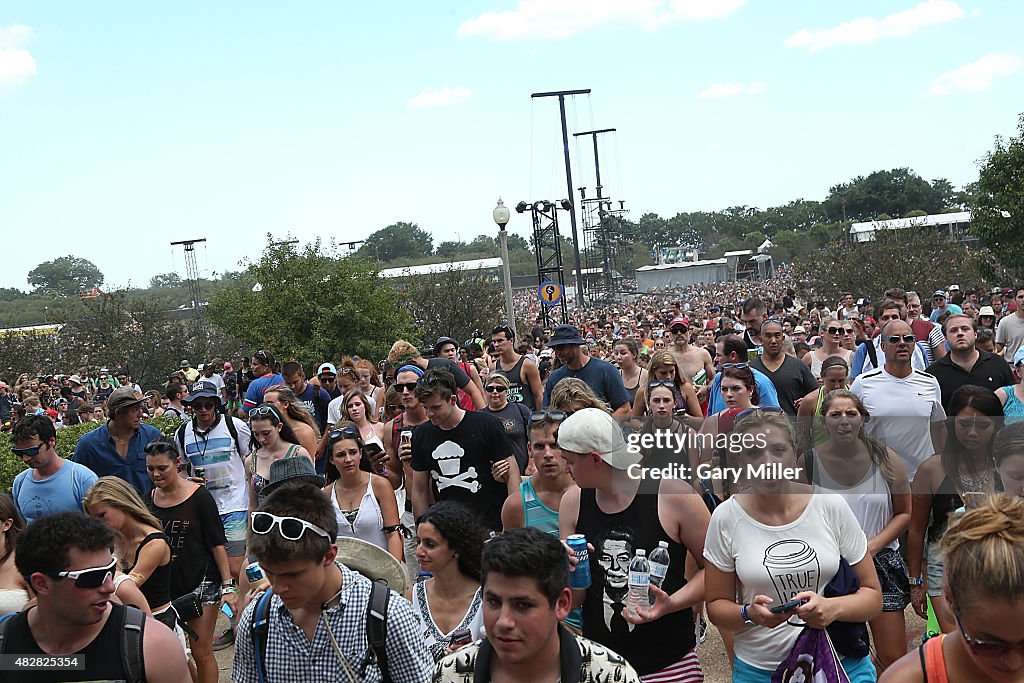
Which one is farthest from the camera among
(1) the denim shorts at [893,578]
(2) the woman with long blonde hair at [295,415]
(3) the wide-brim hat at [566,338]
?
(3) the wide-brim hat at [566,338]

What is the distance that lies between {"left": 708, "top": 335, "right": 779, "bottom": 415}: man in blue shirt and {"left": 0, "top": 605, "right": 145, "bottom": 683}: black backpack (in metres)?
4.72

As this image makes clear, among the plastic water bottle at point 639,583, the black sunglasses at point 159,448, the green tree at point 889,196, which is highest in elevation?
the green tree at point 889,196

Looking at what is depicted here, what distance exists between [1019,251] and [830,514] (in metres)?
28.2

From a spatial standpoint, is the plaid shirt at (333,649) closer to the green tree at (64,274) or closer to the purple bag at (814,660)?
the purple bag at (814,660)

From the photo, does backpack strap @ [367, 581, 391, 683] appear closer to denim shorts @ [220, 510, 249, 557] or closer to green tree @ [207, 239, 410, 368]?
denim shorts @ [220, 510, 249, 557]

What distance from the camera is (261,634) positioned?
124 inches

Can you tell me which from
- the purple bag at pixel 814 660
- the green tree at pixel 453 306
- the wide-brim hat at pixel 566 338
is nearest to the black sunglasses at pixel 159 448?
the wide-brim hat at pixel 566 338

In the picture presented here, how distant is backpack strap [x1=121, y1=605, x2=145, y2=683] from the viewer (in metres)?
3.05

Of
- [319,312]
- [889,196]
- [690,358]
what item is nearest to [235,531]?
[690,358]

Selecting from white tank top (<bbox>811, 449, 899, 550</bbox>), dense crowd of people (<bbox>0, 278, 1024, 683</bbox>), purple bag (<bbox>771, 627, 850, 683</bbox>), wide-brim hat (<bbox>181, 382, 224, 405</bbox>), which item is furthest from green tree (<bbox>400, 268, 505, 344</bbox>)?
purple bag (<bbox>771, 627, 850, 683</bbox>)

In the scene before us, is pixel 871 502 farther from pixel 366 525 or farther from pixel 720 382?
pixel 366 525

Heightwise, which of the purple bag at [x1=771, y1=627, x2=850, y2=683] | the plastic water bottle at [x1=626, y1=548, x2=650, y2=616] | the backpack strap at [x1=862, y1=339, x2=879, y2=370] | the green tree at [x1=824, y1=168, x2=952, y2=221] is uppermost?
the green tree at [x1=824, y1=168, x2=952, y2=221]

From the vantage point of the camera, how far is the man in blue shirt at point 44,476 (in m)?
6.29

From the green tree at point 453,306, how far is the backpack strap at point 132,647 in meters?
29.2
